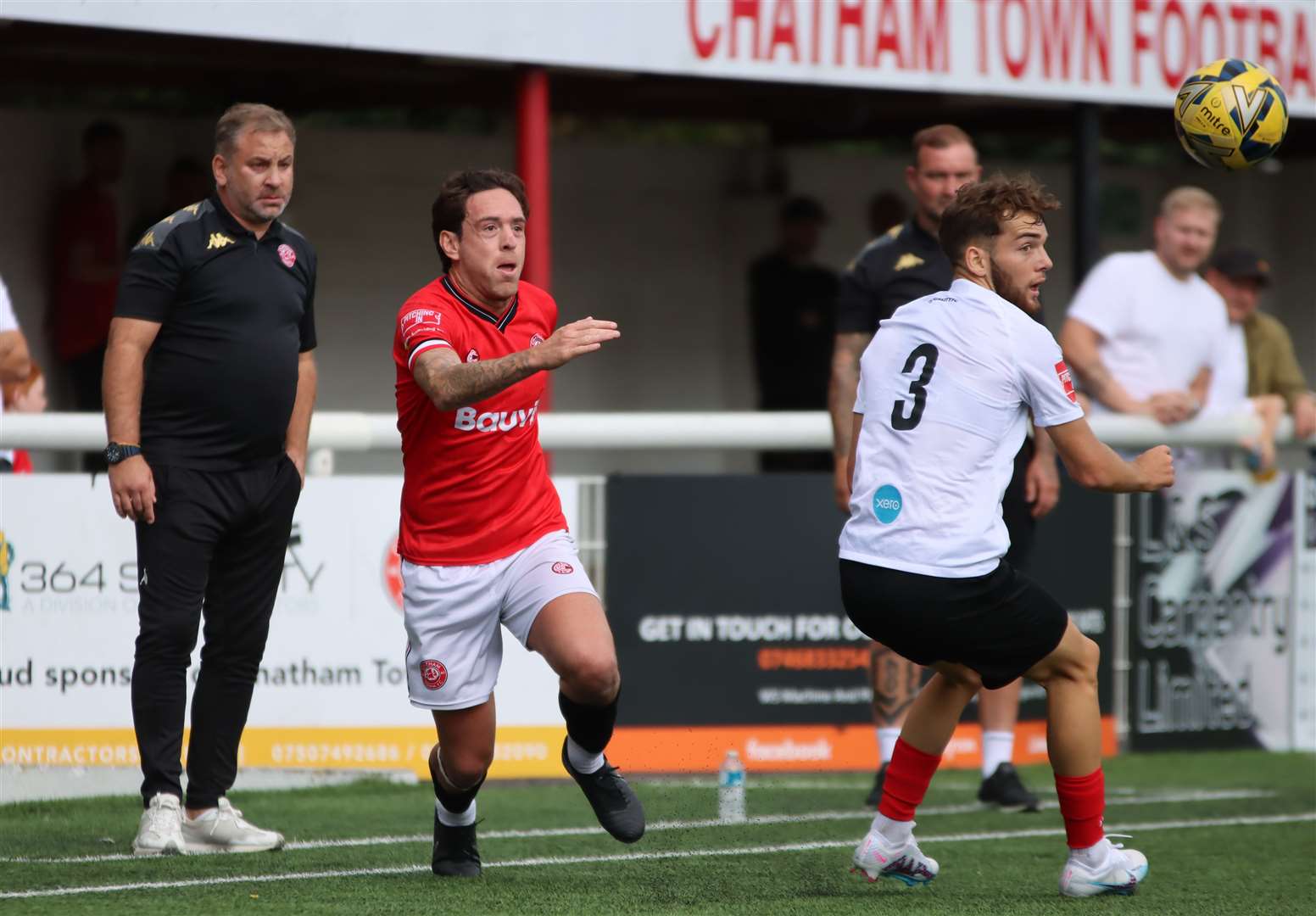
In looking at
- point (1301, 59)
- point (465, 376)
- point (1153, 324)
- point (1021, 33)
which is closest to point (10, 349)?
point (465, 376)

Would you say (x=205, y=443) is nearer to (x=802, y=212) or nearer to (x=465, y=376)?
(x=465, y=376)

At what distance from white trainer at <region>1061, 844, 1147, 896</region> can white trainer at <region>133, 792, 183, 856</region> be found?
261 centimetres

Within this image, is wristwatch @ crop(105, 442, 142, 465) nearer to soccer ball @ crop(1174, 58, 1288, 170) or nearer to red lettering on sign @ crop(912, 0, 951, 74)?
soccer ball @ crop(1174, 58, 1288, 170)


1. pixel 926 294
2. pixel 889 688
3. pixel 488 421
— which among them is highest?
pixel 926 294

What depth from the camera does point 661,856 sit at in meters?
6.09

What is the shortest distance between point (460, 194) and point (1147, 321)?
4.64 meters

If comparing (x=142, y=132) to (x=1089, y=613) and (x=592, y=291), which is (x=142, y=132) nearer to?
(x=592, y=291)

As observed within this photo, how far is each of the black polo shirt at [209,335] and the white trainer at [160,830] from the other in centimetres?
102

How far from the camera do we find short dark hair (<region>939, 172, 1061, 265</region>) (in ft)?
17.4

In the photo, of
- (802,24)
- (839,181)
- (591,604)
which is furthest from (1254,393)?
(591,604)

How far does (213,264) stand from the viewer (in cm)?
590

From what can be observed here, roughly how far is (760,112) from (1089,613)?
5694 mm

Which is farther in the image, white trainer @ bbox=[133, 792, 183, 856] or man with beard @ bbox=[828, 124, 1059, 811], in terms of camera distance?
man with beard @ bbox=[828, 124, 1059, 811]

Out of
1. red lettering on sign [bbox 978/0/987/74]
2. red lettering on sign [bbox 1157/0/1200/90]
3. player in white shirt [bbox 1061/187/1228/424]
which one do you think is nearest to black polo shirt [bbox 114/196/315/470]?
player in white shirt [bbox 1061/187/1228/424]
